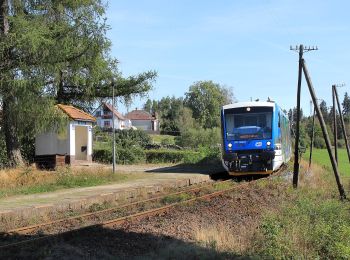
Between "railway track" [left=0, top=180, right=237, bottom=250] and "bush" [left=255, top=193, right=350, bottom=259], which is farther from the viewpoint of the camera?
"railway track" [left=0, top=180, right=237, bottom=250]

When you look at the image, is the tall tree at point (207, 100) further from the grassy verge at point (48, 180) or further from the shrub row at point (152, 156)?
the grassy verge at point (48, 180)

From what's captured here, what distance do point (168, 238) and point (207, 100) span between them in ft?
369

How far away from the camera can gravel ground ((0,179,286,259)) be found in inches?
322

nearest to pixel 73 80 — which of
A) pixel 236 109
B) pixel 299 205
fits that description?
pixel 236 109

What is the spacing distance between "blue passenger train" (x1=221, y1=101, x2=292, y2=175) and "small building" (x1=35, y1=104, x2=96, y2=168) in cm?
884

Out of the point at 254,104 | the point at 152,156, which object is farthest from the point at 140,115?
the point at 254,104

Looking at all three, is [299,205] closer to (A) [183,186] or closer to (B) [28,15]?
(A) [183,186]

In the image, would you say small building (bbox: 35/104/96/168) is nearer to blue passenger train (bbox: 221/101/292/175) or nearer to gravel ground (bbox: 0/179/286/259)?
blue passenger train (bbox: 221/101/292/175)

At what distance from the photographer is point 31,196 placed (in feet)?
50.3

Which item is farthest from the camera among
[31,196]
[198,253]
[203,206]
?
[31,196]

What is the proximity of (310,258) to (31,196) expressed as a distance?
31.4 feet

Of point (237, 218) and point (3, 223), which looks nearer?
point (3, 223)

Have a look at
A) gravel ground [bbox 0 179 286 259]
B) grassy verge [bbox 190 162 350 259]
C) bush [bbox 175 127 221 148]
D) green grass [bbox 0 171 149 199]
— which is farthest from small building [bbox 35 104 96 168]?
bush [bbox 175 127 221 148]

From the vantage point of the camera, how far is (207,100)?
12138 cm
